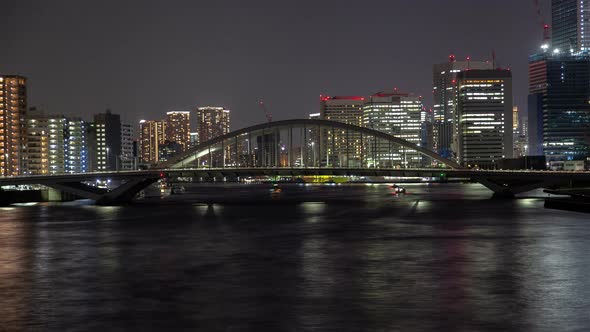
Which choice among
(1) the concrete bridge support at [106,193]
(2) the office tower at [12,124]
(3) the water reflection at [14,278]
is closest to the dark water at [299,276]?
(3) the water reflection at [14,278]

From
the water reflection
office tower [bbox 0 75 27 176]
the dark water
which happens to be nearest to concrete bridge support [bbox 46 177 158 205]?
the dark water

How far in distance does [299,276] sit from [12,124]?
171 meters

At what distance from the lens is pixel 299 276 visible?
116 feet

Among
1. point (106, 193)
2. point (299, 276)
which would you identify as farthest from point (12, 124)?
point (299, 276)

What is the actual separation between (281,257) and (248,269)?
17.2 ft

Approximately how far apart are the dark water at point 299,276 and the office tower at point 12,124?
408 feet

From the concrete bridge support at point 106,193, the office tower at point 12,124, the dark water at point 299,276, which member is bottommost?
the dark water at point 299,276

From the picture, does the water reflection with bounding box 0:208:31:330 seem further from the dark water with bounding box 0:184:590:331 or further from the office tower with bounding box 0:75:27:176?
the office tower with bounding box 0:75:27:176

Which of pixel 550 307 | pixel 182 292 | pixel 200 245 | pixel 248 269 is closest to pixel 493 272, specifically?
pixel 550 307

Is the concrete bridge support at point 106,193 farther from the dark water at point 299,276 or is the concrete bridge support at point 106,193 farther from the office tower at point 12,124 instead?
the office tower at point 12,124

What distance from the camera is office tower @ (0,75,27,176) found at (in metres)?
184

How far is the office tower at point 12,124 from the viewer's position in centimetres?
18450

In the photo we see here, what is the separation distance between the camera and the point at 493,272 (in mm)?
36031

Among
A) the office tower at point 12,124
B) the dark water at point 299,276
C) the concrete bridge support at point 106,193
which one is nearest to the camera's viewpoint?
the dark water at point 299,276
